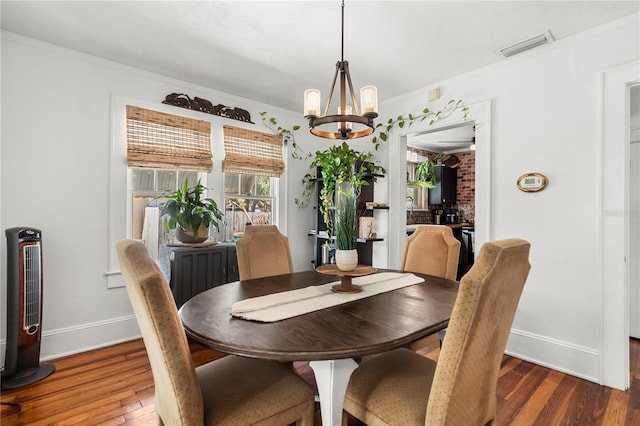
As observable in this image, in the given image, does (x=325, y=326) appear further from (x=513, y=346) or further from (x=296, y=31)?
(x=513, y=346)

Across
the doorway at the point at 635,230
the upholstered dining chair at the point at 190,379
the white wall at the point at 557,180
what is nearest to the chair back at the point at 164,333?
the upholstered dining chair at the point at 190,379

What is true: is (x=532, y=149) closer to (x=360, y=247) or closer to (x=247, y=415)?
(x=360, y=247)

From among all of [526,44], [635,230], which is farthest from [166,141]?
[635,230]

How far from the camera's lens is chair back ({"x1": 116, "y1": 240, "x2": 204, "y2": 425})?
968 millimetres

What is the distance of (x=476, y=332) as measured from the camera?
0.97 meters

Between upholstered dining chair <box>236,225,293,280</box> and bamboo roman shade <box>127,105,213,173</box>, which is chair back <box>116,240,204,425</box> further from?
bamboo roman shade <box>127,105,213,173</box>

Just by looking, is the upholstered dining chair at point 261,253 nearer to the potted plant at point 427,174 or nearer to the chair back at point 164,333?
the chair back at point 164,333

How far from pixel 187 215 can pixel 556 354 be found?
133 inches

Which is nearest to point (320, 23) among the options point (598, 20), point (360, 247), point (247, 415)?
point (598, 20)

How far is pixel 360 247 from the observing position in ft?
13.7

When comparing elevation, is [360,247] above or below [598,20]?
below

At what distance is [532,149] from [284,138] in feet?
9.01

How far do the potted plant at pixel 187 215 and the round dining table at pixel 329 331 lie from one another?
1.46 meters

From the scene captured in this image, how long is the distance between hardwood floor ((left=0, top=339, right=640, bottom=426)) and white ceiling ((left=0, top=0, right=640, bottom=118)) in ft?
8.48
